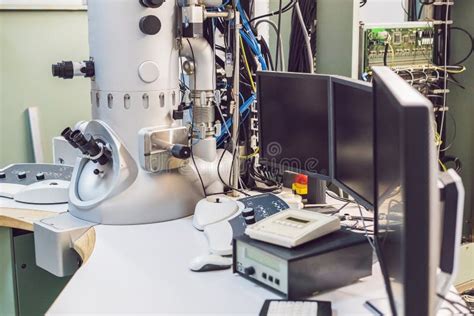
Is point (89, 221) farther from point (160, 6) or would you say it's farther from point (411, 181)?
point (411, 181)

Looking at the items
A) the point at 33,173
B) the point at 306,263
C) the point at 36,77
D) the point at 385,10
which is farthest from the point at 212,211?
the point at 385,10

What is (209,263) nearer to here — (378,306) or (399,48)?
(378,306)

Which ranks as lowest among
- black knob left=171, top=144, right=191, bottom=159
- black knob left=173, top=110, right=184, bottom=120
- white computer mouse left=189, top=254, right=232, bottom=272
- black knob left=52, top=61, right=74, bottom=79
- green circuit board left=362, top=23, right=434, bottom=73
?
white computer mouse left=189, top=254, right=232, bottom=272

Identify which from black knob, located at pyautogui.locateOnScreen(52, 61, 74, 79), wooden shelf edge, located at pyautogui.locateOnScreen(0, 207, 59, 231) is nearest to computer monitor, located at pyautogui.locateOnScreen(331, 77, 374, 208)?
black knob, located at pyautogui.locateOnScreen(52, 61, 74, 79)

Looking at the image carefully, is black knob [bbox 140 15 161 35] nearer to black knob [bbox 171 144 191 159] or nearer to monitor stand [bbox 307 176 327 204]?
black knob [bbox 171 144 191 159]

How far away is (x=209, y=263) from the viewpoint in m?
1.51

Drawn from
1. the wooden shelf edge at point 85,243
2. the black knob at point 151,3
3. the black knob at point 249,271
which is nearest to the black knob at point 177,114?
the black knob at point 151,3

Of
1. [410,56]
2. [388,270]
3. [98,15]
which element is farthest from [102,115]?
[410,56]

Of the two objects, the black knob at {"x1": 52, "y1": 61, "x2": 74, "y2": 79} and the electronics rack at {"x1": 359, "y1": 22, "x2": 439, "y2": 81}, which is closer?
the black knob at {"x1": 52, "y1": 61, "x2": 74, "y2": 79}

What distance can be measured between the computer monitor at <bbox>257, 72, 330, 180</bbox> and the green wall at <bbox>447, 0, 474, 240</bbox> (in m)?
1.55

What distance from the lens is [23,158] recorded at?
10.5 ft

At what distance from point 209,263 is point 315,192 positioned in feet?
2.20

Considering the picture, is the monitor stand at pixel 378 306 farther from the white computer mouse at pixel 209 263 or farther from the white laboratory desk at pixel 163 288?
the white computer mouse at pixel 209 263

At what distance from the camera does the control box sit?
1348 millimetres
